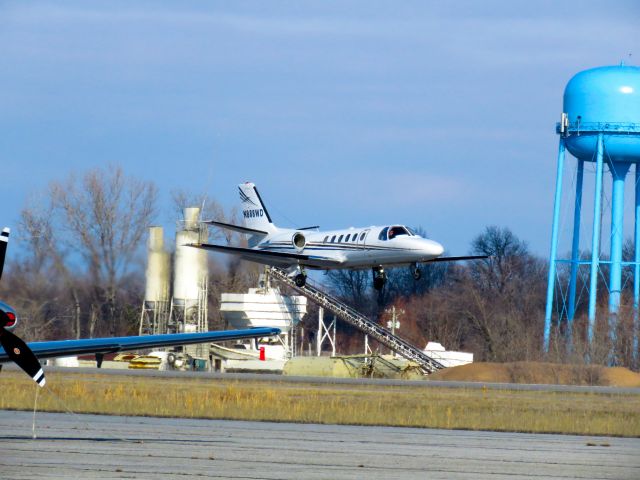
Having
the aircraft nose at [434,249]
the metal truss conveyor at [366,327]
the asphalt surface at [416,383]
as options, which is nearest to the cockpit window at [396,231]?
the aircraft nose at [434,249]

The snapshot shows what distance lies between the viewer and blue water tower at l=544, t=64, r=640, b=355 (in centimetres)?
7350

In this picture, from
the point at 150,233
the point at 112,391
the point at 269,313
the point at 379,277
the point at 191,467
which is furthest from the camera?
the point at 269,313

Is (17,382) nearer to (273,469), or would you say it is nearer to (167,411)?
(167,411)

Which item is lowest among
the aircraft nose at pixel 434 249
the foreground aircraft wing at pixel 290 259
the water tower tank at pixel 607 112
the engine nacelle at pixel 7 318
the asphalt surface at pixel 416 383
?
the asphalt surface at pixel 416 383

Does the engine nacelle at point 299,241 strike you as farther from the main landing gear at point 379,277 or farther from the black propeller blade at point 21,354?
the black propeller blade at point 21,354

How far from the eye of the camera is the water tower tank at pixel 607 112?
73750 millimetres

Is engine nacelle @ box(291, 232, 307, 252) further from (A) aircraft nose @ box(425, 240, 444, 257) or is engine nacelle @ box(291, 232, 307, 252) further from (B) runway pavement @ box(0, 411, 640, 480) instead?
(B) runway pavement @ box(0, 411, 640, 480)

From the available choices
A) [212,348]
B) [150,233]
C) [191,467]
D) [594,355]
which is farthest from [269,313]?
[191,467]

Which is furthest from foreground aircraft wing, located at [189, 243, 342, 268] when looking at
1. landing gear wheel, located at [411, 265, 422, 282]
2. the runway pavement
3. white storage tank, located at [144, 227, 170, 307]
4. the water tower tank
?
the runway pavement

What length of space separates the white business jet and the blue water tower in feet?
42.1

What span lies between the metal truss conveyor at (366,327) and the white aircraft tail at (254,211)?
756cm

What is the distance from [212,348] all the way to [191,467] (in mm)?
63936

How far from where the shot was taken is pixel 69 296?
35.5m

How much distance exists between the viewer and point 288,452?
2195 centimetres
